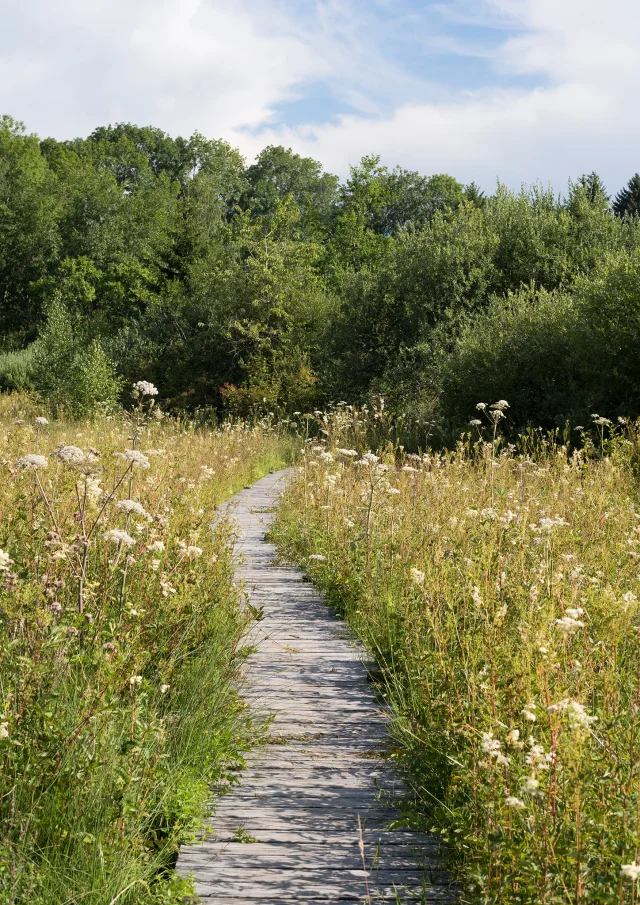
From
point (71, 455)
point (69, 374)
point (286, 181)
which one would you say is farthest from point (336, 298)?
point (286, 181)

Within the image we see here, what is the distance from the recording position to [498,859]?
2.52 meters

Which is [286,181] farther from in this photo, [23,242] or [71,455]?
[71,455]

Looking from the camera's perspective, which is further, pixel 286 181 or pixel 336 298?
pixel 286 181

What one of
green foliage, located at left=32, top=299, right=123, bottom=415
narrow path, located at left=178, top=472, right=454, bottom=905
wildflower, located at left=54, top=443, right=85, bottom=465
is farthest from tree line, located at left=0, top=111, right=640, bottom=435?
wildflower, located at left=54, top=443, right=85, bottom=465

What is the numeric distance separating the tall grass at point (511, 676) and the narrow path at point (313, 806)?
170 millimetres

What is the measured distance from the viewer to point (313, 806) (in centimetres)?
346

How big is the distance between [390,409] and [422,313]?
2503 mm

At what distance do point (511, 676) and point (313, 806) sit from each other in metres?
1.05

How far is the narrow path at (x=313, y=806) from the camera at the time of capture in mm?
2867

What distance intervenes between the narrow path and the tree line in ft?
33.3

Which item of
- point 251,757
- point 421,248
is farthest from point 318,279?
point 251,757

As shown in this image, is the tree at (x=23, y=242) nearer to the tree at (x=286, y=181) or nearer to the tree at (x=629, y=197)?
the tree at (x=286, y=181)

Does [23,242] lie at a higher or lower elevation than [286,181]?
lower

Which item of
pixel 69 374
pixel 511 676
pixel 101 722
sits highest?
pixel 69 374
